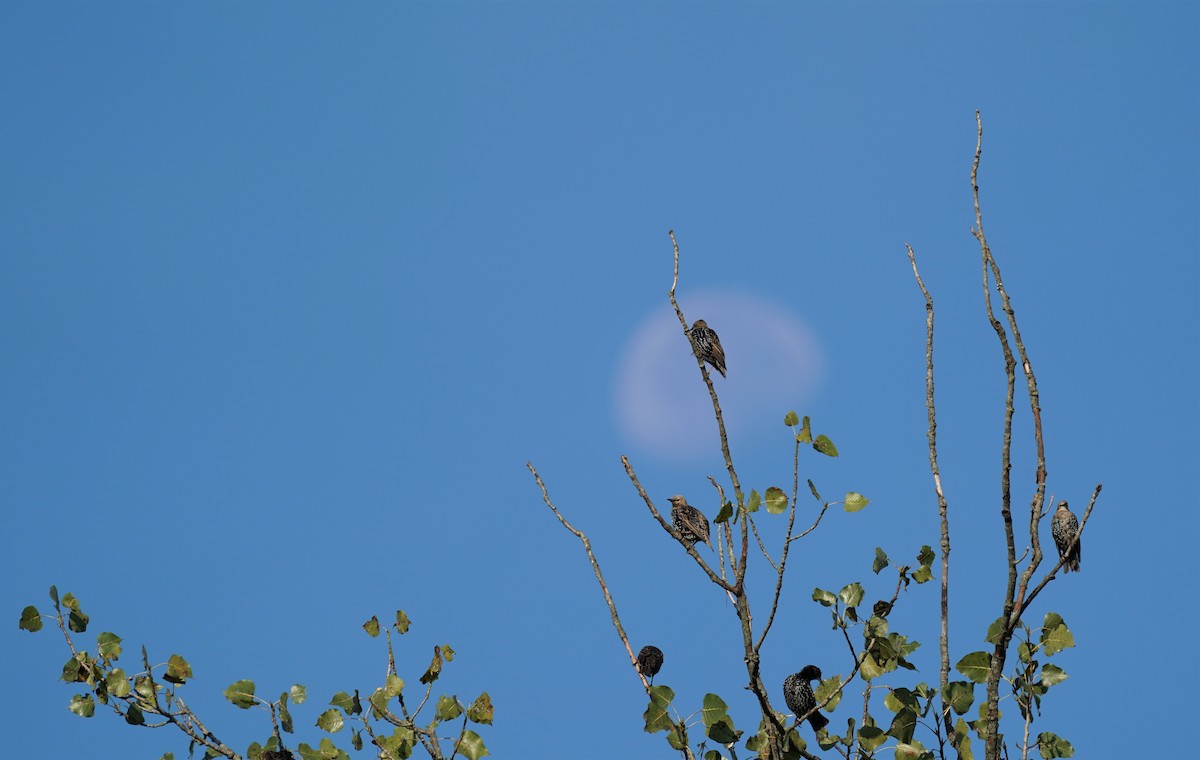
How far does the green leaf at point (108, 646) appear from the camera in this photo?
6.10 metres

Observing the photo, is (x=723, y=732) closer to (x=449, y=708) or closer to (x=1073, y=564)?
(x=449, y=708)

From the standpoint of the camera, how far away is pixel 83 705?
6.04 meters

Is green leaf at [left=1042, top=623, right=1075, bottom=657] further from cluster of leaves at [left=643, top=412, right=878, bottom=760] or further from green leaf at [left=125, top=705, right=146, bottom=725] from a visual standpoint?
green leaf at [left=125, top=705, right=146, bottom=725]

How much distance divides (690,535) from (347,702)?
10.2 feet

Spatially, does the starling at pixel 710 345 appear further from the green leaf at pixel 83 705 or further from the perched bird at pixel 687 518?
the green leaf at pixel 83 705

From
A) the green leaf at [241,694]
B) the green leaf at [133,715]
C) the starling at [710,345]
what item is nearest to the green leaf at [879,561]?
the green leaf at [241,694]

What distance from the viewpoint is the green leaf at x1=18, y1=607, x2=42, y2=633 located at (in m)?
6.07

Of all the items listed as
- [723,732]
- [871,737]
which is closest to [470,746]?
[723,732]

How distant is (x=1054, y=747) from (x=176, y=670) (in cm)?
483

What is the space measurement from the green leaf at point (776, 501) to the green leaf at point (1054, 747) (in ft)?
6.08

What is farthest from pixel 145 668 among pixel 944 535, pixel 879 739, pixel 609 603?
pixel 944 535

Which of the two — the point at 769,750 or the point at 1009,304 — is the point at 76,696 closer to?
the point at 769,750

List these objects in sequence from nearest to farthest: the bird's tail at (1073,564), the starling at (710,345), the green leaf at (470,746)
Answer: the green leaf at (470,746) < the bird's tail at (1073,564) < the starling at (710,345)

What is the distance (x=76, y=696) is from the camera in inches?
239
